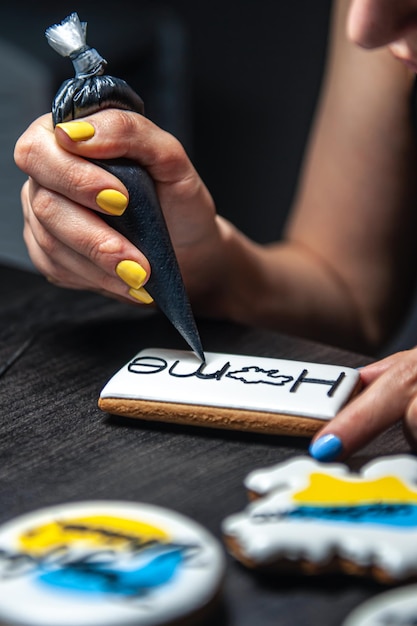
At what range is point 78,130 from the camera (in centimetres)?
83

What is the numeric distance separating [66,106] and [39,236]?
0.18 metres

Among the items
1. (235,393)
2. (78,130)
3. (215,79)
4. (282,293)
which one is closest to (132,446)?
(235,393)

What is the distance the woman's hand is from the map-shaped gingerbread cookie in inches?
12.3

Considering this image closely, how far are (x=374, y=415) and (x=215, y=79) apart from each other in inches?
86.1

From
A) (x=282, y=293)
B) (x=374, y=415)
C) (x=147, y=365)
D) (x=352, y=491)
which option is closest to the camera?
(x=352, y=491)

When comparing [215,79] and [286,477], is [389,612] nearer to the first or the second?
[286,477]

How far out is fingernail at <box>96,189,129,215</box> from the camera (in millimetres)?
817

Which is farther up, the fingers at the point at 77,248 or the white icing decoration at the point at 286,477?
the fingers at the point at 77,248

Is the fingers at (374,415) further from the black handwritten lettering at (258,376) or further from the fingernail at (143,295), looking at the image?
the fingernail at (143,295)

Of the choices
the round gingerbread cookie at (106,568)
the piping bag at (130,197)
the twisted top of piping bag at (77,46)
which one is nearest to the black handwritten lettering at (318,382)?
the piping bag at (130,197)

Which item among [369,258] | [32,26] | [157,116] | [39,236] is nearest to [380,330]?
[369,258]

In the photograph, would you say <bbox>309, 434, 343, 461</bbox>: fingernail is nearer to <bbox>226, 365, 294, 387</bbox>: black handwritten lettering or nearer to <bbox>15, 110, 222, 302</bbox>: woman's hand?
<bbox>226, 365, 294, 387</bbox>: black handwritten lettering

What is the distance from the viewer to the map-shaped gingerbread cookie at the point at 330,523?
51cm

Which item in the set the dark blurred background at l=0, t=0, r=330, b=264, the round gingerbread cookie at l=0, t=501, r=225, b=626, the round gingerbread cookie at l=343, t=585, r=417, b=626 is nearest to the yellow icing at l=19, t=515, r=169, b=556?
the round gingerbread cookie at l=0, t=501, r=225, b=626
